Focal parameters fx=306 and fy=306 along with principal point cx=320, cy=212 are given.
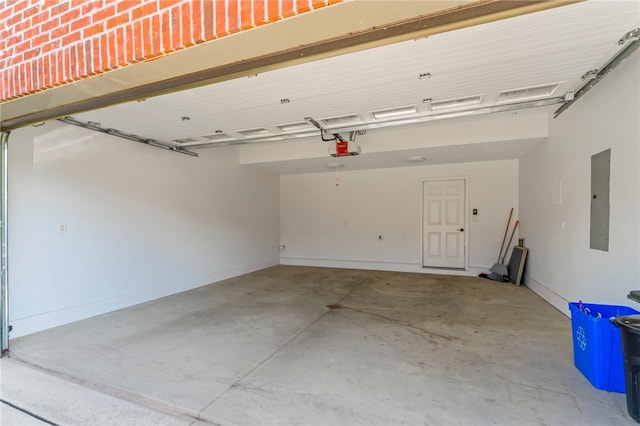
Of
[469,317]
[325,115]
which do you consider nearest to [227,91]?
[325,115]

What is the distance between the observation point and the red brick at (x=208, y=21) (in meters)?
1.41

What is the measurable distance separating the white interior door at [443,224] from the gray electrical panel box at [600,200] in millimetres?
3767

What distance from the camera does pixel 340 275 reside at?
7.01 meters

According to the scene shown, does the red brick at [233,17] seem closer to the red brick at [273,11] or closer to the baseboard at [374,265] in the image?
the red brick at [273,11]

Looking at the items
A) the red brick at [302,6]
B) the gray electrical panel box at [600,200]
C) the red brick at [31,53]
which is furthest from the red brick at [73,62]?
the gray electrical panel box at [600,200]

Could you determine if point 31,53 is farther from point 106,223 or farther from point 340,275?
point 340,275

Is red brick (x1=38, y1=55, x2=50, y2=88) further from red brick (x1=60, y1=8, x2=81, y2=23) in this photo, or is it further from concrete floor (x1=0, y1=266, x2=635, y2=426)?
concrete floor (x1=0, y1=266, x2=635, y2=426)

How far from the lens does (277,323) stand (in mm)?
3814

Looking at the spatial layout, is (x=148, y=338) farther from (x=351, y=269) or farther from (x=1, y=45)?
(x=351, y=269)

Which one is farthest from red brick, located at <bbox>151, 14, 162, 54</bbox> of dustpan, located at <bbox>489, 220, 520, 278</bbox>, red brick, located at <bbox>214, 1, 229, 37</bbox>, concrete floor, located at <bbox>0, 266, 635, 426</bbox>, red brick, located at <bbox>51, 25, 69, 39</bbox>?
dustpan, located at <bbox>489, 220, 520, 278</bbox>

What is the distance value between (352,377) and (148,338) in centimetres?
230

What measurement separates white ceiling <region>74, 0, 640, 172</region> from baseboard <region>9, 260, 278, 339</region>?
2.43 meters

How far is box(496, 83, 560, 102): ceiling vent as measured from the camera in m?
3.21

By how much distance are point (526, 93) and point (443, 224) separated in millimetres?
4240
